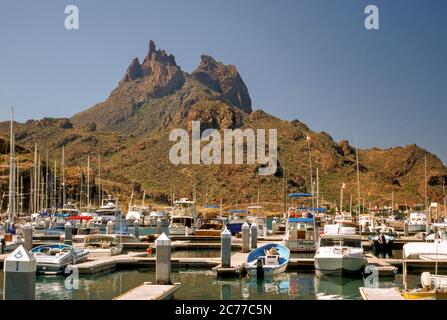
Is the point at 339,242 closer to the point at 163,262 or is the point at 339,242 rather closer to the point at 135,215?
the point at 163,262

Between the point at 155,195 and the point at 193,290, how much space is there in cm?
12872

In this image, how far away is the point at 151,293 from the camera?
16859 millimetres

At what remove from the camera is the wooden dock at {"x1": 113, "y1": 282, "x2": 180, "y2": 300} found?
16109mm

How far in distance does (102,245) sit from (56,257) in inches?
314

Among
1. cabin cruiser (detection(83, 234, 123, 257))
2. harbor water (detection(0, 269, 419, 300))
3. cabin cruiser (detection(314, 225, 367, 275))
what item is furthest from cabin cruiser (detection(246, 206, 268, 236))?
harbor water (detection(0, 269, 419, 300))

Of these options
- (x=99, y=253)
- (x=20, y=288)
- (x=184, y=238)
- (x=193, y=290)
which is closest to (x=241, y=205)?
(x=184, y=238)

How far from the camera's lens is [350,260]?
25.9m

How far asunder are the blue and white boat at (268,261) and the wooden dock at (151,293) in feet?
25.9

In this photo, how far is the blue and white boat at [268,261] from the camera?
84.5 ft

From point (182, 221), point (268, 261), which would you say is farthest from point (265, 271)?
point (182, 221)

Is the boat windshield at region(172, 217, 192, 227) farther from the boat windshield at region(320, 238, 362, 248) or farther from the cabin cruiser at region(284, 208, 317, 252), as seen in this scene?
the boat windshield at region(320, 238, 362, 248)

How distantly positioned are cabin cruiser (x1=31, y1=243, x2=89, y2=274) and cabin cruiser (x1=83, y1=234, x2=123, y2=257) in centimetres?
394
